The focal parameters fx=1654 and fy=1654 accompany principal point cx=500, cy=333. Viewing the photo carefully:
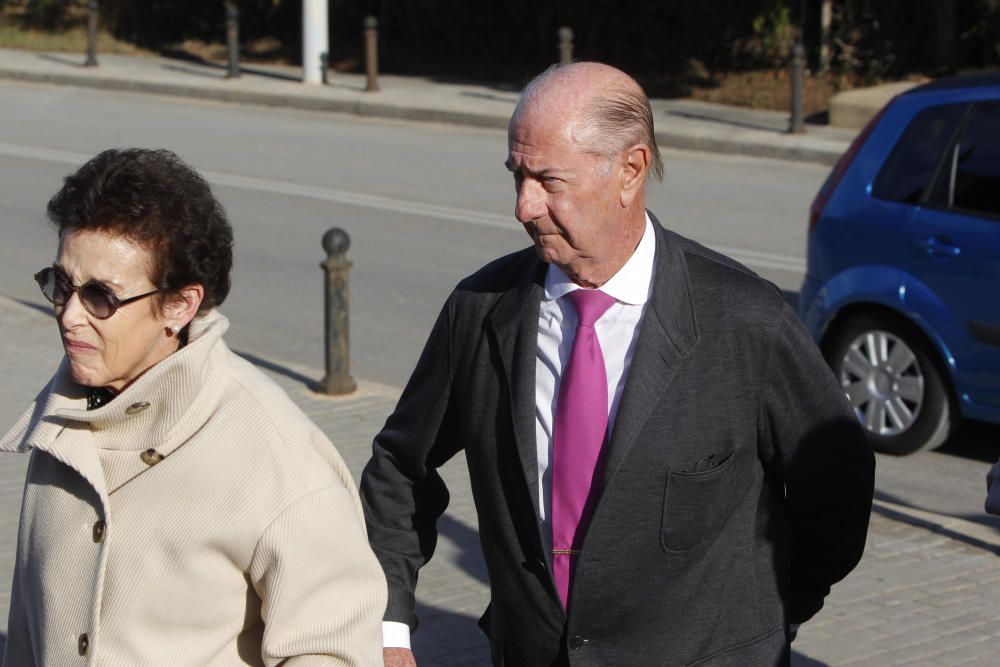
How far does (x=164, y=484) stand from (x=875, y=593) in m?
3.90

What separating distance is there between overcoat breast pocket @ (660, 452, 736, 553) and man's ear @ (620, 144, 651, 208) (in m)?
0.51

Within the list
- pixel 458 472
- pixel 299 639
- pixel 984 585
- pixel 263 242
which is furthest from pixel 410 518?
pixel 263 242

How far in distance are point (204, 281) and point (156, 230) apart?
133mm

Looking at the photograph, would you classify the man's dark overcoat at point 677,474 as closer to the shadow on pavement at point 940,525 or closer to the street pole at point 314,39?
the shadow on pavement at point 940,525

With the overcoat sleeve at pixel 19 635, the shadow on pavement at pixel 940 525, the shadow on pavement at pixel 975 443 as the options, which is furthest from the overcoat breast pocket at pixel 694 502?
the shadow on pavement at pixel 975 443

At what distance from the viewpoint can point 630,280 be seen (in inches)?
124

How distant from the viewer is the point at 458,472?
750cm

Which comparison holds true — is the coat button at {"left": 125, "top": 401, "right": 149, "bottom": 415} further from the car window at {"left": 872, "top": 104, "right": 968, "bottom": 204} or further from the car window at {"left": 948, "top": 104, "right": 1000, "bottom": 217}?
the car window at {"left": 872, "top": 104, "right": 968, "bottom": 204}

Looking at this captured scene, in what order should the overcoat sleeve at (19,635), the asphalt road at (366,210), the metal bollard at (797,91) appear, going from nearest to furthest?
the overcoat sleeve at (19,635)
the asphalt road at (366,210)
the metal bollard at (797,91)

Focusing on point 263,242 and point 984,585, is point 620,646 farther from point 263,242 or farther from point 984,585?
point 263,242

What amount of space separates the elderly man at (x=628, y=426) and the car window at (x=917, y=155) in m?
4.87

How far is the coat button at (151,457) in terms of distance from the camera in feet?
9.07

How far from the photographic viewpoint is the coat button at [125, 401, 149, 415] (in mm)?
2773

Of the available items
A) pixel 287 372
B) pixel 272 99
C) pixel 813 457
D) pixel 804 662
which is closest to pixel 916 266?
pixel 804 662
